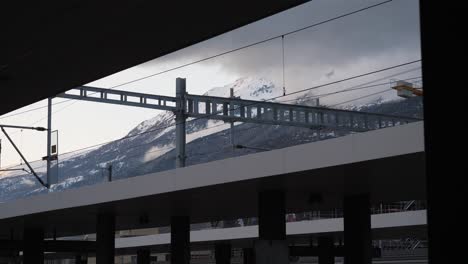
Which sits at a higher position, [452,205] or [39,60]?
[39,60]

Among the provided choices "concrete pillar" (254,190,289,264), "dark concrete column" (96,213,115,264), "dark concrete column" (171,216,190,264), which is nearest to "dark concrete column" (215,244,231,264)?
"dark concrete column" (171,216,190,264)

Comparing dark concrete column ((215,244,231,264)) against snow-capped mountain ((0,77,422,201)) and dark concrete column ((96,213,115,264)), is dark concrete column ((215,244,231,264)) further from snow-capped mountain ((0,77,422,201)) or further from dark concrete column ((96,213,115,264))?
dark concrete column ((96,213,115,264))

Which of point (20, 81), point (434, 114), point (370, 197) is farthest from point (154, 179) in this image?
point (434, 114)

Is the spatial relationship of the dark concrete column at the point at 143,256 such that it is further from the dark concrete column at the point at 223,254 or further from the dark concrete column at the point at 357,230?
the dark concrete column at the point at 357,230

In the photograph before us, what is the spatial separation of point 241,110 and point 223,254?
10743 mm

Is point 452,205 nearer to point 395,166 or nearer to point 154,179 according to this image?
point 395,166

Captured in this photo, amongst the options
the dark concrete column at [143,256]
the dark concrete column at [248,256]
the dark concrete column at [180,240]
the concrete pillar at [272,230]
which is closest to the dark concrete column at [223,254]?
the dark concrete column at [248,256]

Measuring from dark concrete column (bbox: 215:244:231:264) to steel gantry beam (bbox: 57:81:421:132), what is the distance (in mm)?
8832

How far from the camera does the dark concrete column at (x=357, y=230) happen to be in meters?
23.1

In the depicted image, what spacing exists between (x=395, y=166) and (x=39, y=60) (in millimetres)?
9573

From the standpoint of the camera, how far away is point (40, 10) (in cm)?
784

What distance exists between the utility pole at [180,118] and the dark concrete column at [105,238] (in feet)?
15.4

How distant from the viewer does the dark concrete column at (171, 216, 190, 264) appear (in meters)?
29.4

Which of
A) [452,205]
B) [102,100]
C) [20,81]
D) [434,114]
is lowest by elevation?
[452,205]
